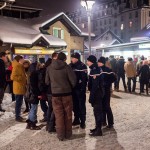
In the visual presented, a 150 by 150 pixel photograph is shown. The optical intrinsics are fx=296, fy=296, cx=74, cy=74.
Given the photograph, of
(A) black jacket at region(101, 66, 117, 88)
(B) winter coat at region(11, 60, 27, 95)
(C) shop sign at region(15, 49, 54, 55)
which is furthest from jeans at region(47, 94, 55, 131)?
(C) shop sign at region(15, 49, 54, 55)

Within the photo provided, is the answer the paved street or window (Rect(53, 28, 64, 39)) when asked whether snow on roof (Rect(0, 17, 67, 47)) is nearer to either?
window (Rect(53, 28, 64, 39))

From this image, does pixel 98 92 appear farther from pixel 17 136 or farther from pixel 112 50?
pixel 112 50

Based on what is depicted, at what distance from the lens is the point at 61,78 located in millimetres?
6484

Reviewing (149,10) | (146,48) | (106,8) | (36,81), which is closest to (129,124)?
(36,81)

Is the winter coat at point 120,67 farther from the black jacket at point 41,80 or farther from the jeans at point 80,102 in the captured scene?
the black jacket at point 41,80

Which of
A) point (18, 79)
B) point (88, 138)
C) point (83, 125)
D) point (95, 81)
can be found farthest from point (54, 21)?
point (88, 138)

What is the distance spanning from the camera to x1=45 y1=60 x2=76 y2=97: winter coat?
6480mm

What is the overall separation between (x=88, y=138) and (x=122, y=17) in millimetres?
79447

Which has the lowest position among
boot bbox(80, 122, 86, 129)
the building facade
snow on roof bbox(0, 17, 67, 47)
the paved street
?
the paved street

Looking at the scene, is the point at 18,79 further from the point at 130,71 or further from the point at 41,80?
the point at 130,71

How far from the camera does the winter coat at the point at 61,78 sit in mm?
6480

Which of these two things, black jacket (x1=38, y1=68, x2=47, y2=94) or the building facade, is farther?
the building facade

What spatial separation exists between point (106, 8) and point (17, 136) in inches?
3371

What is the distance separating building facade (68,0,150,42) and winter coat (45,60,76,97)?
6443 cm
